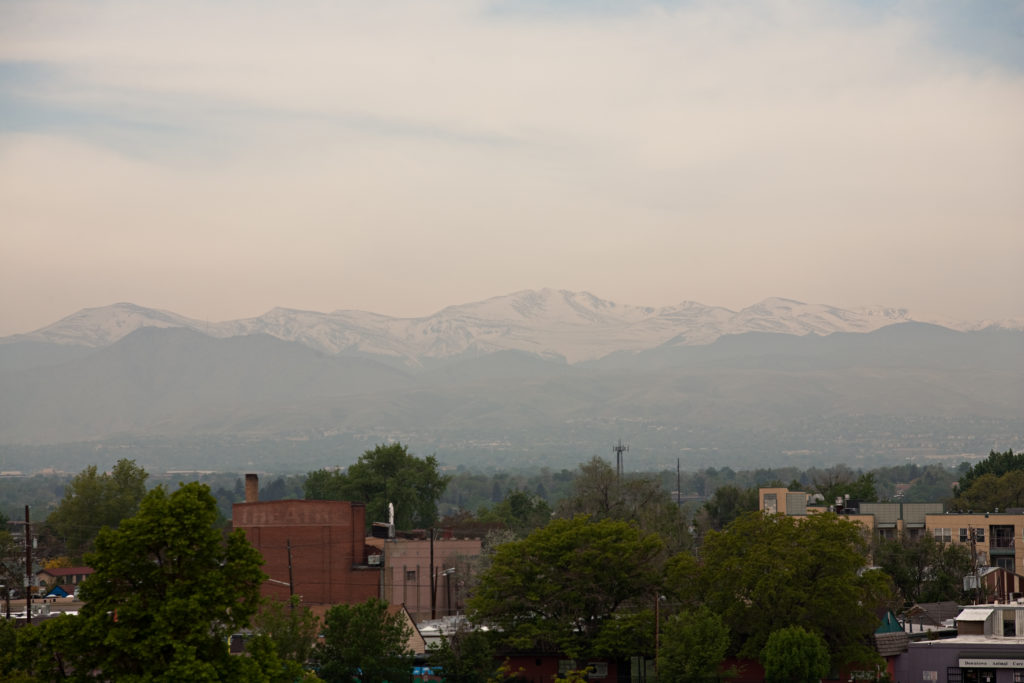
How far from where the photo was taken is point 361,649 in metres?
59.7

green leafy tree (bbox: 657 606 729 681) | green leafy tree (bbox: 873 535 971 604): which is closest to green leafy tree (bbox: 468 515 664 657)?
green leafy tree (bbox: 657 606 729 681)

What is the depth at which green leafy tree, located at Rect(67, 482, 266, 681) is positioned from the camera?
3903cm

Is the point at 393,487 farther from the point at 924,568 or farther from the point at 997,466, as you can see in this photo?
the point at 997,466

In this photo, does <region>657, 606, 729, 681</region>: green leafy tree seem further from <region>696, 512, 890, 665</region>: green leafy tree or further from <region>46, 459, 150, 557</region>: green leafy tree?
<region>46, 459, 150, 557</region>: green leafy tree

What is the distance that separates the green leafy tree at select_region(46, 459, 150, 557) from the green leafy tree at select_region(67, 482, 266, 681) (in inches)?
4297

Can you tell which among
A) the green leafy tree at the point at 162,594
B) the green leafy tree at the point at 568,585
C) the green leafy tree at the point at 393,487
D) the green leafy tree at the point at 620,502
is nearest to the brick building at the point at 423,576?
the green leafy tree at the point at 620,502

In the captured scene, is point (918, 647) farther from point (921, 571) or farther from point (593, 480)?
point (593, 480)

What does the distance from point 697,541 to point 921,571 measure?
44.7m

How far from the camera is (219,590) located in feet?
130

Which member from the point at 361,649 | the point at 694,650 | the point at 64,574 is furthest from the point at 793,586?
the point at 64,574

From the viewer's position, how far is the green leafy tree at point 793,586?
209 ft

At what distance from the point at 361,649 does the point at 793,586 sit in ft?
64.4

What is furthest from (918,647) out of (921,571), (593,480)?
(593,480)

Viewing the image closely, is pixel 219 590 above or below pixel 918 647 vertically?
above
